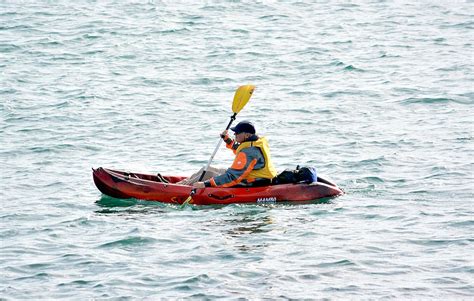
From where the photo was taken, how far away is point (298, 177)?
15.5m

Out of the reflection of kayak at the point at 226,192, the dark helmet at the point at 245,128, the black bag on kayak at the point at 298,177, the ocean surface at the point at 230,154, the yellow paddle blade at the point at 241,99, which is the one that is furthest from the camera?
the yellow paddle blade at the point at 241,99

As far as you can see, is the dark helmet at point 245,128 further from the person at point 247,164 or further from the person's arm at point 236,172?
the person's arm at point 236,172

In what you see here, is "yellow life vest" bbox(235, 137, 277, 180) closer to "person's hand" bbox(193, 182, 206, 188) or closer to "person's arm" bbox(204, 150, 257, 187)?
"person's arm" bbox(204, 150, 257, 187)

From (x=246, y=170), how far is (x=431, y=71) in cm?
1129

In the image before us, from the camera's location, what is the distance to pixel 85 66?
2703 centimetres

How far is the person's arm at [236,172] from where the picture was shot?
1517cm

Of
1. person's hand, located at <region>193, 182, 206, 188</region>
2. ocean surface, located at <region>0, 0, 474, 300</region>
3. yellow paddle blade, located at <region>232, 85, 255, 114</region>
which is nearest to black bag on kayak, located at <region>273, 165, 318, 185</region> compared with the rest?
ocean surface, located at <region>0, 0, 474, 300</region>

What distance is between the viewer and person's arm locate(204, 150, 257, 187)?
1517 cm

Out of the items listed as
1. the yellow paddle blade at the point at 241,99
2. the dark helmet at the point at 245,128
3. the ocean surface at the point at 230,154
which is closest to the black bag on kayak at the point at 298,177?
the ocean surface at the point at 230,154

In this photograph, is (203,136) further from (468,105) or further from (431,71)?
(431,71)

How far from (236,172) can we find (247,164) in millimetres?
228

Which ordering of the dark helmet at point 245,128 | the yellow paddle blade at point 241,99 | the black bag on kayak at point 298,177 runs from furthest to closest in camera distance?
the yellow paddle blade at point 241,99, the black bag on kayak at point 298,177, the dark helmet at point 245,128

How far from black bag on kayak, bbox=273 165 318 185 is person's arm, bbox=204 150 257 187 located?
537 mm

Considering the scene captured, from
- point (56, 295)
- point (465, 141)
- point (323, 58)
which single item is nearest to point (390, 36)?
point (323, 58)
